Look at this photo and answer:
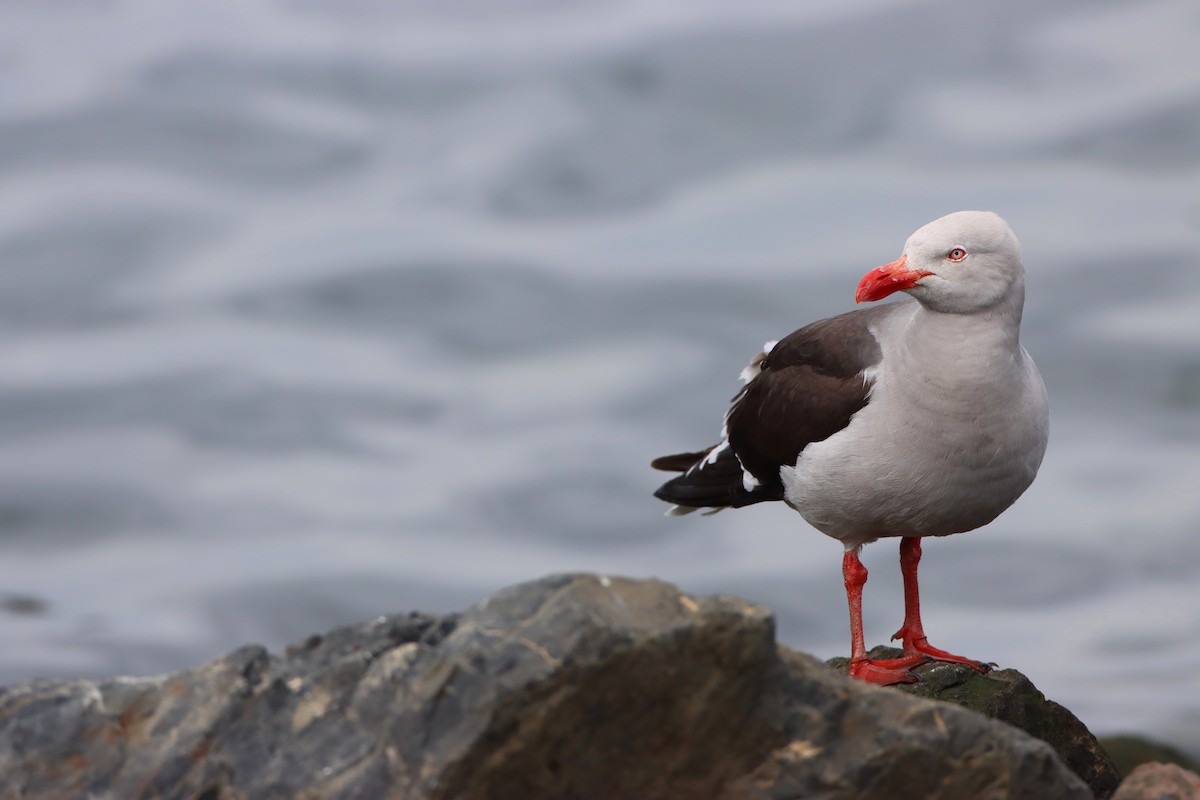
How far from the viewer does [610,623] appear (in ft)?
15.9

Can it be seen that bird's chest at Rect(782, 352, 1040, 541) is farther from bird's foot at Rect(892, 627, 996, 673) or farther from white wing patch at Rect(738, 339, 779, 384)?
white wing patch at Rect(738, 339, 779, 384)

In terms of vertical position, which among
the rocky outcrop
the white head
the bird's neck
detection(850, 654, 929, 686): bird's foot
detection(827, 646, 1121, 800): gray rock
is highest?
the white head

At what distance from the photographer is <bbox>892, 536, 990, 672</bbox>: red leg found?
29.3ft

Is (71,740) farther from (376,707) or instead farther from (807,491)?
(807,491)

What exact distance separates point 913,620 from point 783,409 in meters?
1.60

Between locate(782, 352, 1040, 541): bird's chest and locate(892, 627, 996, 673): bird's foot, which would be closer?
locate(782, 352, 1040, 541): bird's chest

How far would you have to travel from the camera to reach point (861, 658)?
→ 8719mm

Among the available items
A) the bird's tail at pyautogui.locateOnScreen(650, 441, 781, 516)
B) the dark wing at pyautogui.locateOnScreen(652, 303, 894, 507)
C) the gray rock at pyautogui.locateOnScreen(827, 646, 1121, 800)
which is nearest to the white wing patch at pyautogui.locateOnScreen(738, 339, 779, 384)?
the dark wing at pyautogui.locateOnScreen(652, 303, 894, 507)

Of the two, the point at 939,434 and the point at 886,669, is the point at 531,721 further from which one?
the point at 886,669

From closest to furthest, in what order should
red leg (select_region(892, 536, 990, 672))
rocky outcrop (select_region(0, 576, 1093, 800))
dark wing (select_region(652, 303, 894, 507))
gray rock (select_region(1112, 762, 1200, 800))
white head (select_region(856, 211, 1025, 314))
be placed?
1. rocky outcrop (select_region(0, 576, 1093, 800))
2. gray rock (select_region(1112, 762, 1200, 800))
3. white head (select_region(856, 211, 1025, 314))
4. dark wing (select_region(652, 303, 894, 507))
5. red leg (select_region(892, 536, 990, 672))

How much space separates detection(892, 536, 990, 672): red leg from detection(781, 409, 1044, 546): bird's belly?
82 cm

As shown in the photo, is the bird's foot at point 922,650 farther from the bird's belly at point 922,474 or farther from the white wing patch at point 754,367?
the white wing patch at point 754,367

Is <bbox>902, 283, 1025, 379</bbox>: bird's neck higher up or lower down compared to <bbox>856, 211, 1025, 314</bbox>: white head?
lower down

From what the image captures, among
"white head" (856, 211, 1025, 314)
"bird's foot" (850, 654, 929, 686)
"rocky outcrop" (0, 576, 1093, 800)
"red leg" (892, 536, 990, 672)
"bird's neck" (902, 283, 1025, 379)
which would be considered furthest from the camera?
"red leg" (892, 536, 990, 672)
